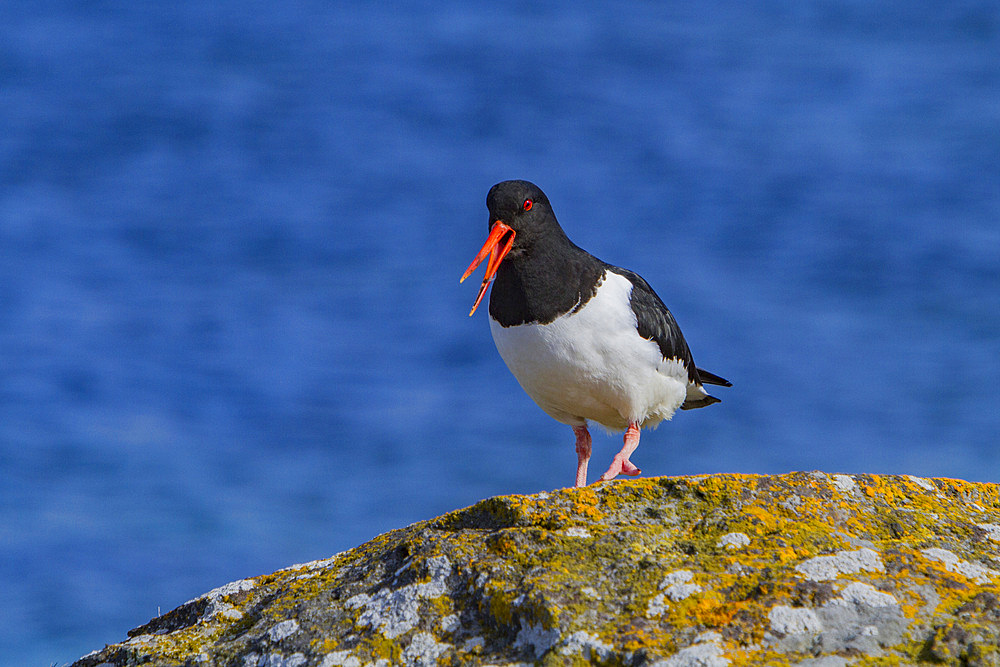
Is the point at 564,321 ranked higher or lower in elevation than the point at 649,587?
higher

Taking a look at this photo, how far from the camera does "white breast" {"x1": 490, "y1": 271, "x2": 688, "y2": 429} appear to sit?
25.6ft

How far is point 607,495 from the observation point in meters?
4.38

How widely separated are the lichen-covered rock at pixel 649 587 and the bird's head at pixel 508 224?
3661 millimetres

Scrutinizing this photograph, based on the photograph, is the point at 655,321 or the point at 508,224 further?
the point at 655,321

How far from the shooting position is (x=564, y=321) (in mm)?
7777

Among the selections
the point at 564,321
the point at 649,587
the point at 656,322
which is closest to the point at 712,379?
the point at 656,322

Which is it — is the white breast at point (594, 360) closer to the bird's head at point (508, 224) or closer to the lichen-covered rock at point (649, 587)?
the bird's head at point (508, 224)

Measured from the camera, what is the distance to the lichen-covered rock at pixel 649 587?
3.26m

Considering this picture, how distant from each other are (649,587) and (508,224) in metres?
4.86

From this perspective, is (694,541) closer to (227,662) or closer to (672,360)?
(227,662)

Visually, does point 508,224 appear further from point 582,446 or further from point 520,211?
point 582,446

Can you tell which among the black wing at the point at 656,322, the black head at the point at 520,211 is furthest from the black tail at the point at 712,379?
the black head at the point at 520,211

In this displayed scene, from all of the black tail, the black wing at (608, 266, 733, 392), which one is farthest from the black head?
the black tail

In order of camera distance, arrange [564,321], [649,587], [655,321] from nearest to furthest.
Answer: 1. [649,587]
2. [564,321]
3. [655,321]
